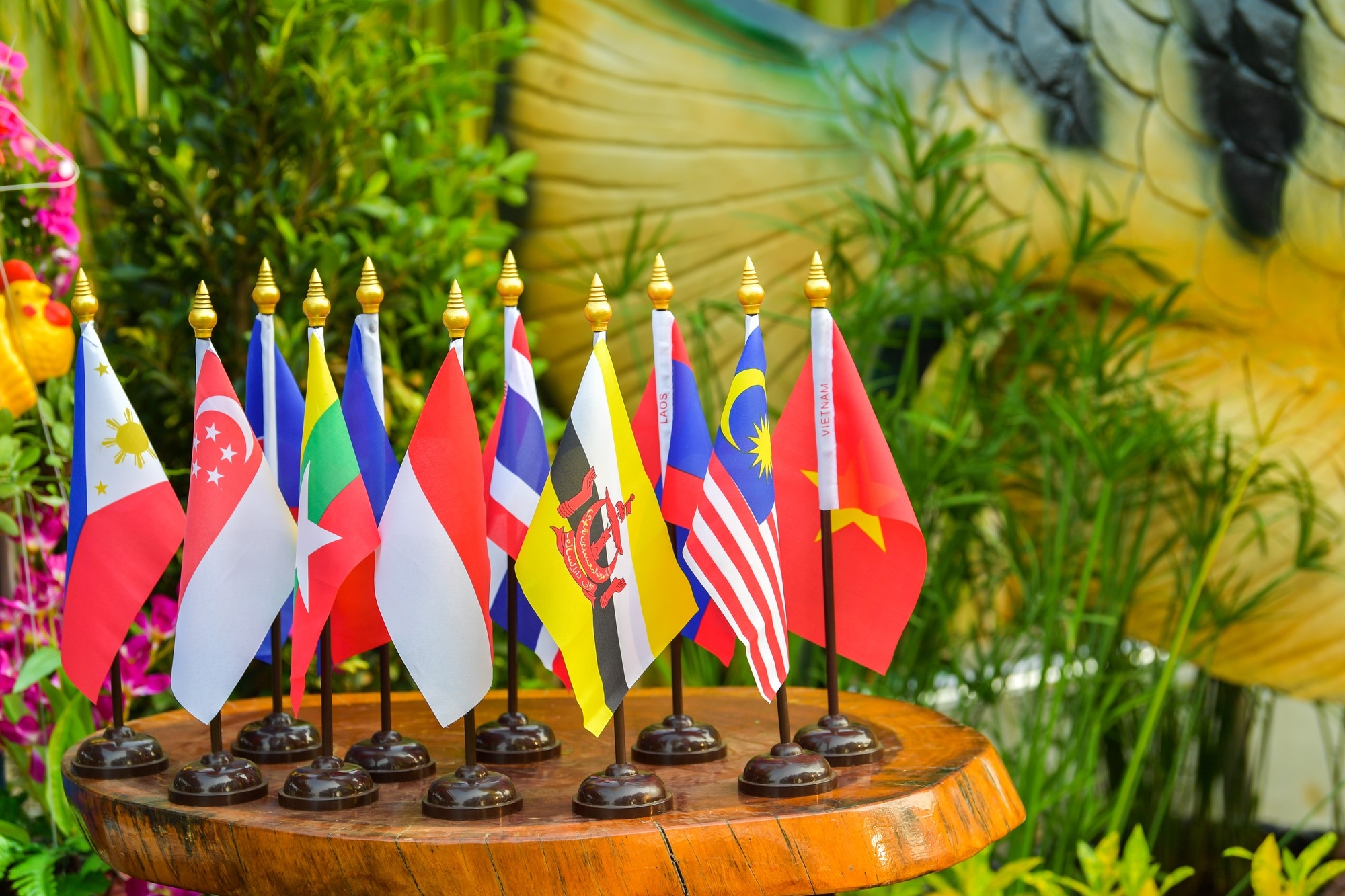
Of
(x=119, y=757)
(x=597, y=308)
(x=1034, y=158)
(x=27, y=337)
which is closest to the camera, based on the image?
(x=597, y=308)

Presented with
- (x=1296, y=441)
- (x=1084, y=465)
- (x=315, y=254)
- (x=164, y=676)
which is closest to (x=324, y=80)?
(x=315, y=254)

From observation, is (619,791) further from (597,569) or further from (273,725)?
(273,725)

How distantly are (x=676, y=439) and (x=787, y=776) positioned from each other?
0.29 m

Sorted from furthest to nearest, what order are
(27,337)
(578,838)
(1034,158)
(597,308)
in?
(1034,158) < (27,337) < (597,308) < (578,838)

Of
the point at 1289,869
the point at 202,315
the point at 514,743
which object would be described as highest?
the point at 202,315

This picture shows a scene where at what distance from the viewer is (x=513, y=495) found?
1.13 meters

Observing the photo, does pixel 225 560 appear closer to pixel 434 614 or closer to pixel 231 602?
pixel 231 602

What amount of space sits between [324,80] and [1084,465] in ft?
4.70

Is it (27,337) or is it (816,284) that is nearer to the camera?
(816,284)

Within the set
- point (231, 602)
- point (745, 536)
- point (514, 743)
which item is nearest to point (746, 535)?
point (745, 536)

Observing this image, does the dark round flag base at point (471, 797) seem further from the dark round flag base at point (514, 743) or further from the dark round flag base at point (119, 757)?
the dark round flag base at point (119, 757)

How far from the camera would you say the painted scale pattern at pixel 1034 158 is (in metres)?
2.17

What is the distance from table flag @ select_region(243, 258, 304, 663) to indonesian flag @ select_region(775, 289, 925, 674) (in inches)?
17.6

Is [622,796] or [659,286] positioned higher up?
[659,286]
